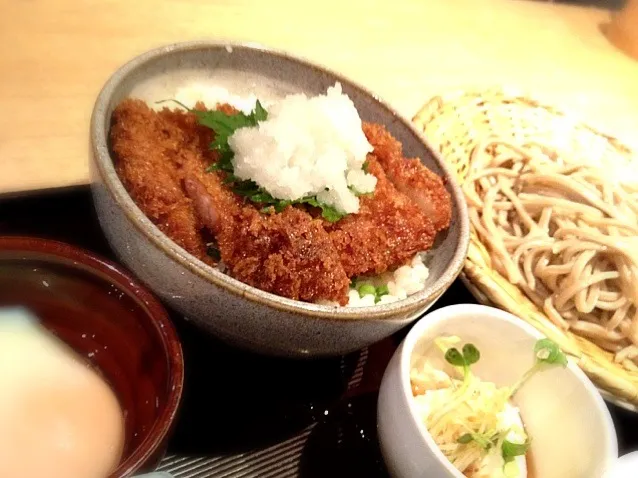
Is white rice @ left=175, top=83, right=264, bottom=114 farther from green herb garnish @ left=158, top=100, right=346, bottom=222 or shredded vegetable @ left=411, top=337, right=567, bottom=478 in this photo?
shredded vegetable @ left=411, top=337, right=567, bottom=478

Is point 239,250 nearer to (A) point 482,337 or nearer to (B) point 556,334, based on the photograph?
(A) point 482,337

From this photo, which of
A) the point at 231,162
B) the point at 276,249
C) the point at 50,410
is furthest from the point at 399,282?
the point at 50,410

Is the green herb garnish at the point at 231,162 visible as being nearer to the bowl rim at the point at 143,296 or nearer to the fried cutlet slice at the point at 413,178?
the fried cutlet slice at the point at 413,178

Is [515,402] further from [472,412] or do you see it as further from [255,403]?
[255,403]

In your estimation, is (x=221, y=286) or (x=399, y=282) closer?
(x=221, y=286)

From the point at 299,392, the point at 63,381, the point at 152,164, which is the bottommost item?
the point at 299,392

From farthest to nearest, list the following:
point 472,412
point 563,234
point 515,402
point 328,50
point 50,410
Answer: point 328,50, point 563,234, point 515,402, point 472,412, point 50,410

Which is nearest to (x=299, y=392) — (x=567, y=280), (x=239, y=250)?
(x=239, y=250)
